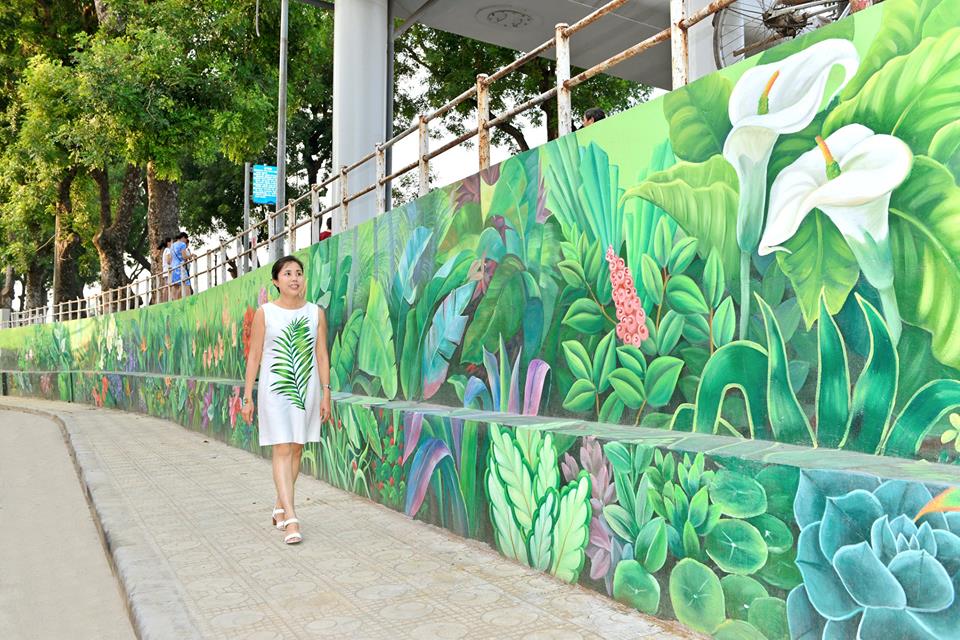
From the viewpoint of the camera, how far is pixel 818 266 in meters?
3.24

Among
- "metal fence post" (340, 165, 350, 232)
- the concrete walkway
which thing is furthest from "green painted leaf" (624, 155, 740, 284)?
"metal fence post" (340, 165, 350, 232)

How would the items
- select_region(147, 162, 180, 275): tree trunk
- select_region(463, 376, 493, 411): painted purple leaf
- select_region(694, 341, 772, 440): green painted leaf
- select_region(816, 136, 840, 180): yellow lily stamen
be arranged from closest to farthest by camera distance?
select_region(816, 136, 840, 180): yellow lily stamen, select_region(694, 341, 772, 440): green painted leaf, select_region(463, 376, 493, 411): painted purple leaf, select_region(147, 162, 180, 275): tree trunk

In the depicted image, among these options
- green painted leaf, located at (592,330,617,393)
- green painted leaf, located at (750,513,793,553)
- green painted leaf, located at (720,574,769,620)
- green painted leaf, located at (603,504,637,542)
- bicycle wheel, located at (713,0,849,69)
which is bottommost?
green painted leaf, located at (720,574,769,620)

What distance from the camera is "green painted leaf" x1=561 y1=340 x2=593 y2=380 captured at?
4500 mm

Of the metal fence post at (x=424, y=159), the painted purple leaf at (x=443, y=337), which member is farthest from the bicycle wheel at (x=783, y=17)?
the painted purple leaf at (x=443, y=337)

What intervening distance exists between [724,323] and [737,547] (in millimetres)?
992

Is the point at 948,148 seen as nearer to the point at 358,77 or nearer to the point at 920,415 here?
the point at 920,415

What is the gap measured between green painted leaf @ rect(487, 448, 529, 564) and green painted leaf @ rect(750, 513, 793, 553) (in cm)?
174

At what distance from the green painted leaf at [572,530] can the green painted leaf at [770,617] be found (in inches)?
42.0

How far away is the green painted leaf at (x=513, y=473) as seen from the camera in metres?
4.51

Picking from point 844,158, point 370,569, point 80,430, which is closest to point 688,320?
point 844,158

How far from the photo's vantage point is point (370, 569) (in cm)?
454

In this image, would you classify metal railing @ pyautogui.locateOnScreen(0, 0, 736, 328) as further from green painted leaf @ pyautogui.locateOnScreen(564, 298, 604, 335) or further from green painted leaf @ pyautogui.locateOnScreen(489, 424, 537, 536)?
green painted leaf @ pyautogui.locateOnScreen(489, 424, 537, 536)

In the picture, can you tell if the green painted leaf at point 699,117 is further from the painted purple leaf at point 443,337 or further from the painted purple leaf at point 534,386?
the painted purple leaf at point 443,337
